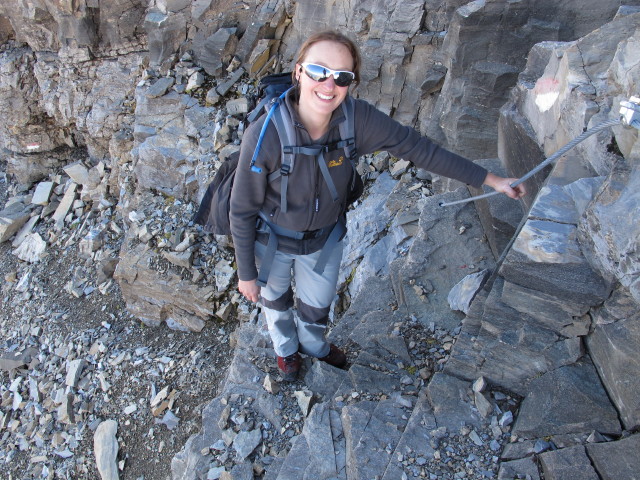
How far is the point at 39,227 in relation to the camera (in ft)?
43.1

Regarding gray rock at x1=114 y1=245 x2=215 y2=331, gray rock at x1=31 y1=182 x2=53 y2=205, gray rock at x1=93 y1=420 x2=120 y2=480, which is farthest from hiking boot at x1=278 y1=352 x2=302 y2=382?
gray rock at x1=31 y1=182 x2=53 y2=205

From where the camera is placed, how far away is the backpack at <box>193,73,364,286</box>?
116 inches

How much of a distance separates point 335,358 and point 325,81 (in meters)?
2.53

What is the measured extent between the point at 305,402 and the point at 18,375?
25.3ft

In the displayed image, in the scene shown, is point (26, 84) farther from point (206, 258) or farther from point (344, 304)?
point (344, 304)

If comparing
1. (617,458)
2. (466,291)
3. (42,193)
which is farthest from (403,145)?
(42,193)

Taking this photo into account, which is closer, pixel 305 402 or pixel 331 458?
pixel 331 458

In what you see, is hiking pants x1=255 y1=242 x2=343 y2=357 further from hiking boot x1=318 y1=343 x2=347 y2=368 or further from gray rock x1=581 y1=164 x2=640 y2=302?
gray rock x1=581 y1=164 x2=640 y2=302

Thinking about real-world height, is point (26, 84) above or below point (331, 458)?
below

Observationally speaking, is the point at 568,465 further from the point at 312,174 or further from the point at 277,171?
the point at 277,171

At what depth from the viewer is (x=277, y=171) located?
3029mm

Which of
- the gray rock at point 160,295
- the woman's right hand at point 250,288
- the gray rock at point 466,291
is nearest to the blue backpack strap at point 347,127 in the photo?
the woman's right hand at point 250,288

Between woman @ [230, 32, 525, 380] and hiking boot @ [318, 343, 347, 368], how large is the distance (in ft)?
1.87

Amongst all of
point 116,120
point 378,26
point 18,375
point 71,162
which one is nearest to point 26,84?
point 71,162
